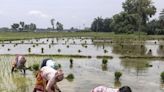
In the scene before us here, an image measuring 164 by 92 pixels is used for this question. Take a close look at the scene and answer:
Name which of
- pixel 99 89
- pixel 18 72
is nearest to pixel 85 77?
pixel 18 72

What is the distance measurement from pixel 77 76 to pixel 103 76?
1.35m

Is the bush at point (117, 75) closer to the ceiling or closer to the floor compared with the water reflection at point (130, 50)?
closer to the ceiling

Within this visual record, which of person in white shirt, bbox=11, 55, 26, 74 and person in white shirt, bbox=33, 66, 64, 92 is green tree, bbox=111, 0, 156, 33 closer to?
person in white shirt, bbox=11, 55, 26, 74

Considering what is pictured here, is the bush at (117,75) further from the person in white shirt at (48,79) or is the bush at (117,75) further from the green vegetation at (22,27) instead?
the green vegetation at (22,27)

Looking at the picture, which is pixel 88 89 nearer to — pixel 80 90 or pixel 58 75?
pixel 80 90


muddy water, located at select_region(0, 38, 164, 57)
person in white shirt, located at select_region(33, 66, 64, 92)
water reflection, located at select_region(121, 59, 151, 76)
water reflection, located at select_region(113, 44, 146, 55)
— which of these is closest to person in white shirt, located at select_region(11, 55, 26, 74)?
water reflection, located at select_region(121, 59, 151, 76)

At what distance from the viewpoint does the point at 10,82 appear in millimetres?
17031

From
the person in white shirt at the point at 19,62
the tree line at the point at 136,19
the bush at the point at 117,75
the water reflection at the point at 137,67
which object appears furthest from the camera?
the tree line at the point at 136,19

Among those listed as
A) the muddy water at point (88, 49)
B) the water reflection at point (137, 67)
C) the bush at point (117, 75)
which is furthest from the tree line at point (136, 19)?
the bush at point (117, 75)

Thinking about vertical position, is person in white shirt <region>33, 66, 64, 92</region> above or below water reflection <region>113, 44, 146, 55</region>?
above

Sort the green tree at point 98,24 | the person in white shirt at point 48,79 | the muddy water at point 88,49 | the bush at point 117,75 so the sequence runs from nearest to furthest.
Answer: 1. the person in white shirt at point 48,79
2. the bush at point 117,75
3. the muddy water at point 88,49
4. the green tree at point 98,24

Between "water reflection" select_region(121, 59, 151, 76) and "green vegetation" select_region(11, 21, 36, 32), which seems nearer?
"water reflection" select_region(121, 59, 151, 76)

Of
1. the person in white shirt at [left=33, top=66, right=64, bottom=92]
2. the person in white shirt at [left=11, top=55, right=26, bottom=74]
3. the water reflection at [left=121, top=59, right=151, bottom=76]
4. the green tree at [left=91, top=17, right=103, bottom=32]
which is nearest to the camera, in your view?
the person in white shirt at [left=33, top=66, right=64, bottom=92]

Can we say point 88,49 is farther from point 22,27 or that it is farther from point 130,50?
point 22,27
